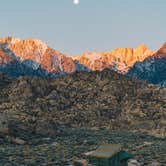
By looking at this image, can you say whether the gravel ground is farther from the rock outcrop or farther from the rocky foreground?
the rock outcrop

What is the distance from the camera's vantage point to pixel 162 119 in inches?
3861

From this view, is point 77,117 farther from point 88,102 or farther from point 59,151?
point 59,151

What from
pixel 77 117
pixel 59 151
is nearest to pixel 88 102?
pixel 77 117

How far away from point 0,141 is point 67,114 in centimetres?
4084

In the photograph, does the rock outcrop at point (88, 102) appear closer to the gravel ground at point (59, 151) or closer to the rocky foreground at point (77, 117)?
the rocky foreground at point (77, 117)

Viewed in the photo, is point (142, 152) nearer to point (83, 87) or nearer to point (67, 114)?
point (67, 114)

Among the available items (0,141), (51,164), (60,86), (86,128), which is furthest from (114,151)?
(60,86)

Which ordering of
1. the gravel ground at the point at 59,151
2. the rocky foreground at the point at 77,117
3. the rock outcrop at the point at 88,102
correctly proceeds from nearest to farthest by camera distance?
the gravel ground at the point at 59,151 < the rocky foreground at the point at 77,117 < the rock outcrop at the point at 88,102

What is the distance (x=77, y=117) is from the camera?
4011 inches

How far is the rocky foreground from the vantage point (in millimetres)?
57156

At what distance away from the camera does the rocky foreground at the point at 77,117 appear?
2250 inches

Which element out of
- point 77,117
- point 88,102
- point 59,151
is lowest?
point 59,151

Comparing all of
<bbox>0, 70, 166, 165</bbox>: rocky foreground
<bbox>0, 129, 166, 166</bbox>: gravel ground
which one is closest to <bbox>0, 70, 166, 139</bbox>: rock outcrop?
<bbox>0, 70, 166, 165</bbox>: rocky foreground

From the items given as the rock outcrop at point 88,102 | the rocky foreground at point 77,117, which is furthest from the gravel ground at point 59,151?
the rock outcrop at point 88,102
